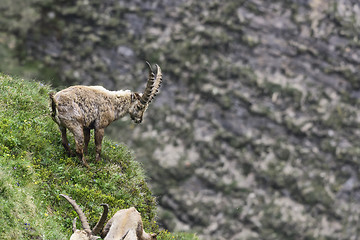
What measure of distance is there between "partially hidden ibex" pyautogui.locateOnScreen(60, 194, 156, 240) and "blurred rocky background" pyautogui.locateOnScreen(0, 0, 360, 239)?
1782 cm

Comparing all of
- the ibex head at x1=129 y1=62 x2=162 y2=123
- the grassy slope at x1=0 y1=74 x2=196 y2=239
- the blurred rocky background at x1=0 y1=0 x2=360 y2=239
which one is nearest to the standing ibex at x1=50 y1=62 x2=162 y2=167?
the ibex head at x1=129 y1=62 x2=162 y2=123

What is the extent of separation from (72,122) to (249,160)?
63.1 feet

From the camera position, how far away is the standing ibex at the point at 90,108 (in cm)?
1263

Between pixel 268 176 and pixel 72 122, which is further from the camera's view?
pixel 268 176

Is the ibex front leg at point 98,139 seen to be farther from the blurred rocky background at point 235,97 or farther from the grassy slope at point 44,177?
the blurred rocky background at point 235,97

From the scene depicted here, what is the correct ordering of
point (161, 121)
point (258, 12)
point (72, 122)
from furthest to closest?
point (258, 12) → point (161, 121) → point (72, 122)

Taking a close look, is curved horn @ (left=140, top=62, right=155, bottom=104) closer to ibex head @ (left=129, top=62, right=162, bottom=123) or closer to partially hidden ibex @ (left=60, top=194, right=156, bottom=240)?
ibex head @ (left=129, top=62, right=162, bottom=123)

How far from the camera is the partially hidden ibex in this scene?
10439mm

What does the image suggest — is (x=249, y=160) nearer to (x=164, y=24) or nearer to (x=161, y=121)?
(x=161, y=121)

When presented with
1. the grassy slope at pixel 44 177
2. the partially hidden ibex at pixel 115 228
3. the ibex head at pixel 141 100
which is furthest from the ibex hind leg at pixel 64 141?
the partially hidden ibex at pixel 115 228

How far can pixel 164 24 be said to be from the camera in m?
31.5

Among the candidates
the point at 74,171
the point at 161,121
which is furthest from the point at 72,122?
the point at 161,121

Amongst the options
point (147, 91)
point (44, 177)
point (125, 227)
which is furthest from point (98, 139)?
point (125, 227)

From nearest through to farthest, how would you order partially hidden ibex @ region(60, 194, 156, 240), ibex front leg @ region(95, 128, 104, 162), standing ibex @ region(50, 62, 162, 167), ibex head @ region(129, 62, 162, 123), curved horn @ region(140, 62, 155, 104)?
partially hidden ibex @ region(60, 194, 156, 240) → standing ibex @ region(50, 62, 162, 167) → ibex front leg @ region(95, 128, 104, 162) → curved horn @ region(140, 62, 155, 104) → ibex head @ region(129, 62, 162, 123)
